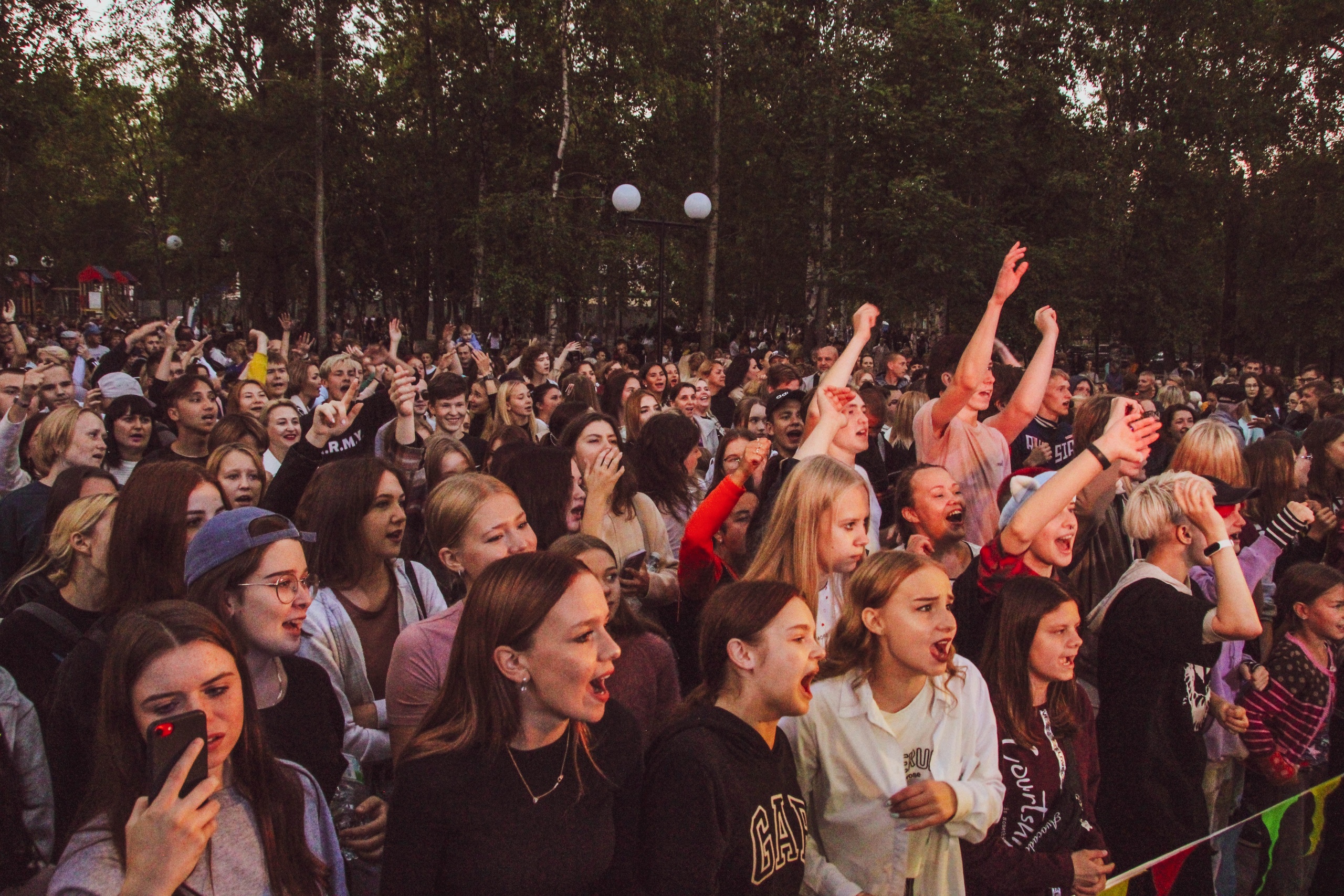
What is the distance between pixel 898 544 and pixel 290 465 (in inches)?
117

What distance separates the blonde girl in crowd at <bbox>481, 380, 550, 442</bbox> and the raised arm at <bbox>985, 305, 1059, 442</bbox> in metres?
3.38

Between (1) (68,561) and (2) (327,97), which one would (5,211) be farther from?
(1) (68,561)

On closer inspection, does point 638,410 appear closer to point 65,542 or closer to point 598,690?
point 65,542

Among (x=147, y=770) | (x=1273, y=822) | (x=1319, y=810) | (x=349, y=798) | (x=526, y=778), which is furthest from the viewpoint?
(x=1319, y=810)

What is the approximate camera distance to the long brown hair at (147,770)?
214 cm

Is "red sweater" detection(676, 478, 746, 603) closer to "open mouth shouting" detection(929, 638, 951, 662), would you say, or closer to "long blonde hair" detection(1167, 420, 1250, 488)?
"open mouth shouting" detection(929, 638, 951, 662)

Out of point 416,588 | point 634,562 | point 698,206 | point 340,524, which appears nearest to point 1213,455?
point 634,562

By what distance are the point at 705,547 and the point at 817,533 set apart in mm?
624

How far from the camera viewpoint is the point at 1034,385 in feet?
18.2

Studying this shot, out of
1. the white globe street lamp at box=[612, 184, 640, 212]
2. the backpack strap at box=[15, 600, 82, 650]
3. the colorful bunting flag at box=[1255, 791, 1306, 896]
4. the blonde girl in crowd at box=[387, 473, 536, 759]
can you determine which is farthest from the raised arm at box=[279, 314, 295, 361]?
the colorful bunting flag at box=[1255, 791, 1306, 896]

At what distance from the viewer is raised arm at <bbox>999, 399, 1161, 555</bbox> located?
12.3 feet

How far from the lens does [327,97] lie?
26266 mm

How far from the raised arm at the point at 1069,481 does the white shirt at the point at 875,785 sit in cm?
94

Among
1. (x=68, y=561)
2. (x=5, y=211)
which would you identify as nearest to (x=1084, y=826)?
(x=68, y=561)
